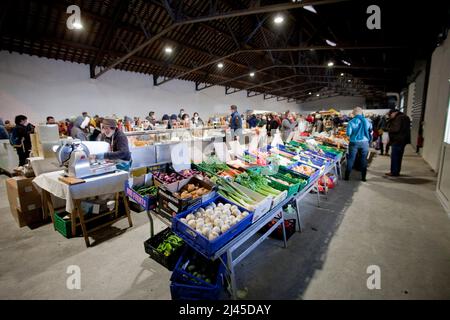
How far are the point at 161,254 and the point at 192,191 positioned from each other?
29.2 inches

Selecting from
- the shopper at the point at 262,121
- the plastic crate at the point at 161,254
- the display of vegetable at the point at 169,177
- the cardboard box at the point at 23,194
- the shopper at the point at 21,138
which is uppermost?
the shopper at the point at 262,121

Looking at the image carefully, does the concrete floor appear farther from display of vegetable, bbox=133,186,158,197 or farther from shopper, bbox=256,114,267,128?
shopper, bbox=256,114,267,128

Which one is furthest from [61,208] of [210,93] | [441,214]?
[210,93]

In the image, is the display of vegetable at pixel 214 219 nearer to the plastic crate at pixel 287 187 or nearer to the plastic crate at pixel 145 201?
the plastic crate at pixel 145 201

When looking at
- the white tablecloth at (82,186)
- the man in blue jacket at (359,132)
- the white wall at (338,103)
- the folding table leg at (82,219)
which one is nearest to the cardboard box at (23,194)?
the white tablecloth at (82,186)

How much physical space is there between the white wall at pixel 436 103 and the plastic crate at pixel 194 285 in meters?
6.26

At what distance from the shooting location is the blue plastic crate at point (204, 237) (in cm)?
163

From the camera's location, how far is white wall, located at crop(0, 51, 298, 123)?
8.07 meters

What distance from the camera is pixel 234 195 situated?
2379 mm

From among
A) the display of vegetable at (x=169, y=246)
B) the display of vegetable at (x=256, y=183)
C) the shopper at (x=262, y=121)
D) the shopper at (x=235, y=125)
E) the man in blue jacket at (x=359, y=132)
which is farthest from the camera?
the shopper at (x=262, y=121)

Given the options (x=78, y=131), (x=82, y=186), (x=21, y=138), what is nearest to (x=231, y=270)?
(x=82, y=186)

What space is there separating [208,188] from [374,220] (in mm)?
2764

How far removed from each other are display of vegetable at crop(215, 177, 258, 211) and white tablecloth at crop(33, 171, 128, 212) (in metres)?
1.43


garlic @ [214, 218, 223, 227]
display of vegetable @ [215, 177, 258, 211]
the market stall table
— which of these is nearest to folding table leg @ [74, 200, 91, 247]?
the market stall table
